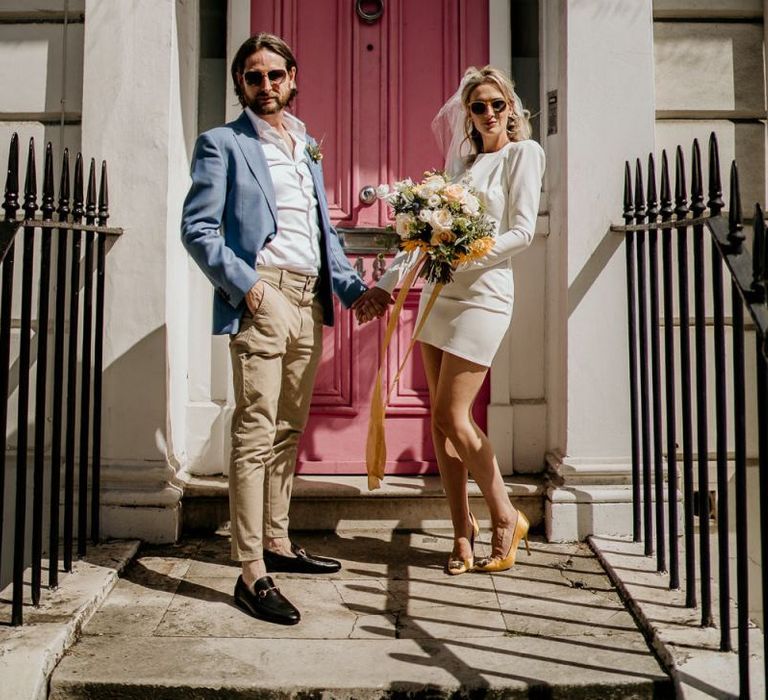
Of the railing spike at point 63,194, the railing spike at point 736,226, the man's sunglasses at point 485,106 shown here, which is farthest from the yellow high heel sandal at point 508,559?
the railing spike at point 63,194

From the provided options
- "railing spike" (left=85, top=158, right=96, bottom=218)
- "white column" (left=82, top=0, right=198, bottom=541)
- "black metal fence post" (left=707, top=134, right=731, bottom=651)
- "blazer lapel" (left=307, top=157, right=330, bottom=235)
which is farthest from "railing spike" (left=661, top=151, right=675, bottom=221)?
"railing spike" (left=85, top=158, right=96, bottom=218)

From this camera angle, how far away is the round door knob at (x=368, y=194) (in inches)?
179

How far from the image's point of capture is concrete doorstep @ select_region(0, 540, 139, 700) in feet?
8.93

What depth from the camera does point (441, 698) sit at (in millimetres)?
2684

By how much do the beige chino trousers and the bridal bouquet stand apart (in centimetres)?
50

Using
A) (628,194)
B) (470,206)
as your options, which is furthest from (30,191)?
(628,194)

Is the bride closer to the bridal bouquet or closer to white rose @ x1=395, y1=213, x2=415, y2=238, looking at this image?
the bridal bouquet

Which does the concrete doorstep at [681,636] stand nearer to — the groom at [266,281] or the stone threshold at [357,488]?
the stone threshold at [357,488]

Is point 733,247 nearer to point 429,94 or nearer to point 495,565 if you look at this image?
point 495,565

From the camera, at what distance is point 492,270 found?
365 centimetres

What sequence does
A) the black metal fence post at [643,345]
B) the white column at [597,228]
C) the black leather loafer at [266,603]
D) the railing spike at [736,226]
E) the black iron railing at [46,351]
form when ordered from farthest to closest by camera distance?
the white column at [597,228] < the black metal fence post at [643,345] < the black leather loafer at [266,603] < the black iron railing at [46,351] < the railing spike at [736,226]

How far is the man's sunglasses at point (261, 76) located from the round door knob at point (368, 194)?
42.9 inches

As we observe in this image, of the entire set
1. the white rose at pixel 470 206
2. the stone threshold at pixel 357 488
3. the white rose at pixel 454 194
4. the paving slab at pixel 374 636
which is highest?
the white rose at pixel 454 194

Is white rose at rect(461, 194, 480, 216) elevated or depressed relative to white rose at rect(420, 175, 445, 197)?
depressed
